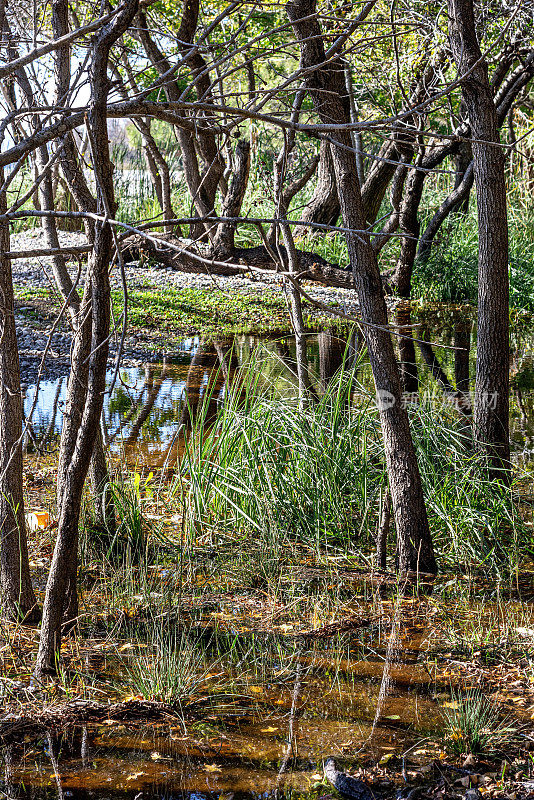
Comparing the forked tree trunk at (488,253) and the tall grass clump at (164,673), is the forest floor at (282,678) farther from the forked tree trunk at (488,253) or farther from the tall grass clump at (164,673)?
the forked tree trunk at (488,253)

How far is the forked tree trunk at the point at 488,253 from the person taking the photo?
4.51 metres

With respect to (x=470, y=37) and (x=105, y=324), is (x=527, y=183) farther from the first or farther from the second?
(x=105, y=324)

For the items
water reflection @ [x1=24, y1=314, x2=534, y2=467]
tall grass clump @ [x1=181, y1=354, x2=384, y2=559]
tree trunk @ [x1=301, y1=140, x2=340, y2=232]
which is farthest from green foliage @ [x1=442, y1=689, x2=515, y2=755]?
tree trunk @ [x1=301, y1=140, x2=340, y2=232]

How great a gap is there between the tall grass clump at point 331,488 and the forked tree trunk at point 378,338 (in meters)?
0.28

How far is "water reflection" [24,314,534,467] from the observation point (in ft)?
21.3

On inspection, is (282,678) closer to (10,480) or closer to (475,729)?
(475,729)

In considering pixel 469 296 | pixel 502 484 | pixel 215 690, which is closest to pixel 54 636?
pixel 215 690

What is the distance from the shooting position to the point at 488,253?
4.71 meters

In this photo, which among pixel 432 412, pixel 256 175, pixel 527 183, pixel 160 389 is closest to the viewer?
pixel 432 412

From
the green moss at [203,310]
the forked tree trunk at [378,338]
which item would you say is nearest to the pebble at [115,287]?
the green moss at [203,310]

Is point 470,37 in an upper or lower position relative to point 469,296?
upper

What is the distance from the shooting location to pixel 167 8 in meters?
13.3

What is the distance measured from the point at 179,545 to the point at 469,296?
36.1 feet

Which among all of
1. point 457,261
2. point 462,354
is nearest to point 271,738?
point 462,354
